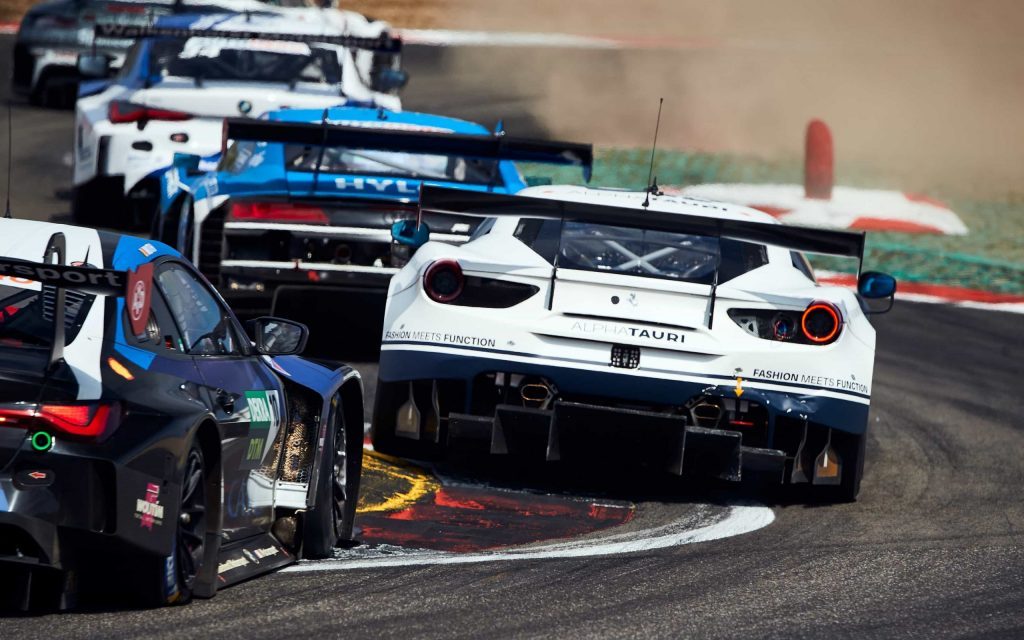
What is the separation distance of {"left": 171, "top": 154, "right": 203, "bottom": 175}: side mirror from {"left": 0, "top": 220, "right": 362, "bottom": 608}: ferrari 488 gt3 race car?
537 centimetres

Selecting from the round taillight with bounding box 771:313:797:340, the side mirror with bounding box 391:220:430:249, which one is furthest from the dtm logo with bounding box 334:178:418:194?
the round taillight with bounding box 771:313:797:340

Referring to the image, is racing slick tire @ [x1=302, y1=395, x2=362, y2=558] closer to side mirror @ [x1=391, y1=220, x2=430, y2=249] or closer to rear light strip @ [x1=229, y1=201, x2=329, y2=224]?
side mirror @ [x1=391, y1=220, x2=430, y2=249]

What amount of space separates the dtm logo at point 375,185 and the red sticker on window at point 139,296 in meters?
5.66

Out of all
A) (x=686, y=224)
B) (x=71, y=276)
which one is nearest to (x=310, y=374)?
(x=71, y=276)

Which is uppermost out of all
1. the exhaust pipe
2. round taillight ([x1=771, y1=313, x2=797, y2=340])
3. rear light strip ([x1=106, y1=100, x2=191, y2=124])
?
rear light strip ([x1=106, y1=100, x2=191, y2=124])

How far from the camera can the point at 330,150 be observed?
37.9 ft

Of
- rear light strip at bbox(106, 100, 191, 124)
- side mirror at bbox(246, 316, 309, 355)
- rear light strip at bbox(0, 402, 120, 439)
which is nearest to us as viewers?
rear light strip at bbox(0, 402, 120, 439)

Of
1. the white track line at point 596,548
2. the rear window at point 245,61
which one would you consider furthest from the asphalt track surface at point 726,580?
the rear window at point 245,61

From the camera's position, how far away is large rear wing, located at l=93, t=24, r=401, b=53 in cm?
1494

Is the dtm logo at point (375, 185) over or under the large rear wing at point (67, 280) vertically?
over

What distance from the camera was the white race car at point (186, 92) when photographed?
14.1m

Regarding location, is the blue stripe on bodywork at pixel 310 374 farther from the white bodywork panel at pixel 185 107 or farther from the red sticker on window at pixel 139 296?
the white bodywork panel at pixel 185 107

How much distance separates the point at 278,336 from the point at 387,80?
10239mm

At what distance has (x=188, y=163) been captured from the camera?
11.9 m
